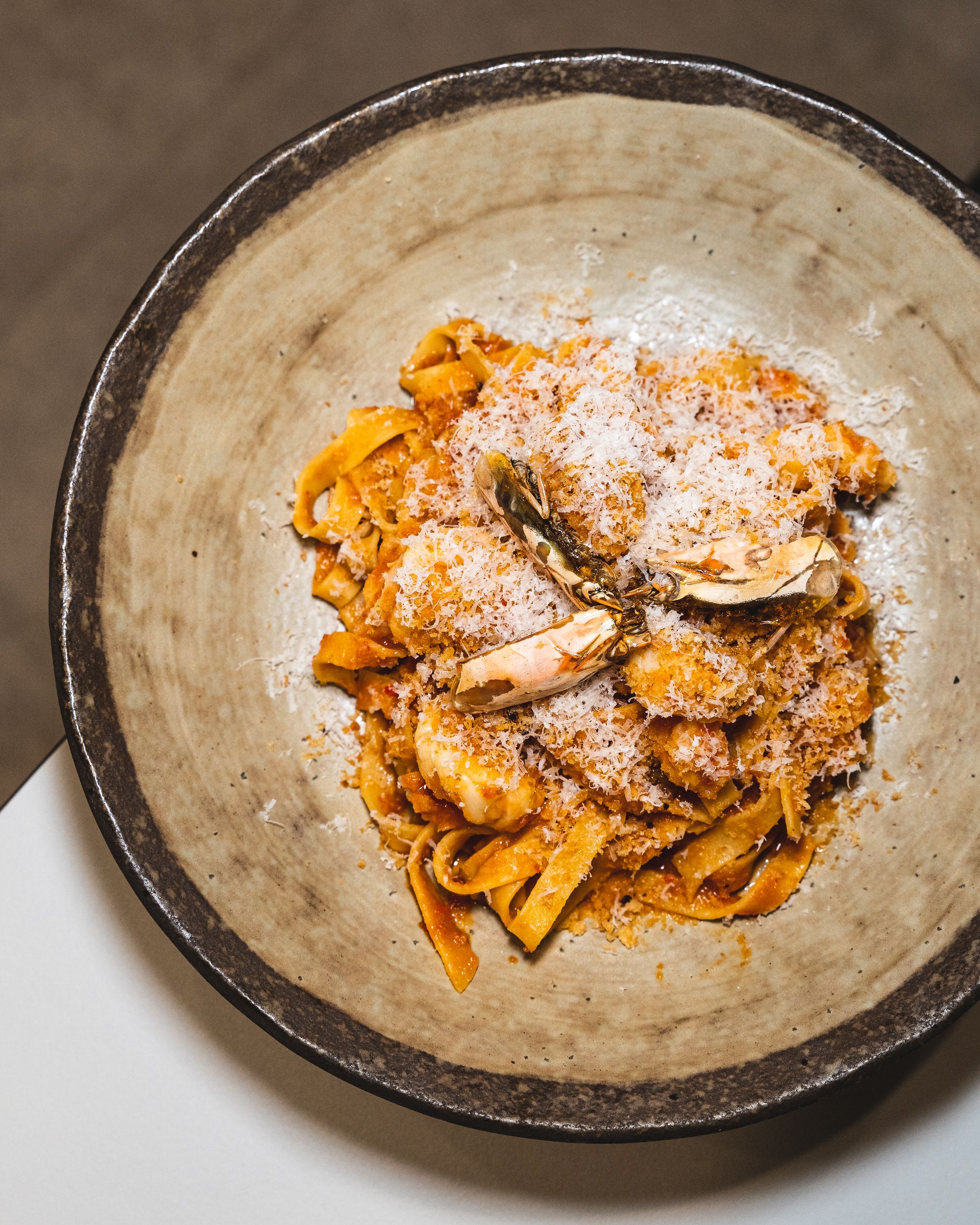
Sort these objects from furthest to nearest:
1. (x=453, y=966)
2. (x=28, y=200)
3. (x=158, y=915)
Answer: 1. (x=28, y=200)
2. (x=453, y=966)
3. (x=158, y=915)

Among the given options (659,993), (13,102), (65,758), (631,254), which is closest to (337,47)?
(13,102)

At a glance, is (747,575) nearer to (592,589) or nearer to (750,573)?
(750,573)

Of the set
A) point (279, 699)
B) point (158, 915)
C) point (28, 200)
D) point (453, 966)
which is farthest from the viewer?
point (28, 200)

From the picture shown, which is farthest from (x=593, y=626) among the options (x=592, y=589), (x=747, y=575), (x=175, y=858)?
(x=175, y=858)

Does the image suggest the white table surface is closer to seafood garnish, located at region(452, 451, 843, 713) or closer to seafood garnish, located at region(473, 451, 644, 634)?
seafood garnish, located at region(452, 451, 843, 713)

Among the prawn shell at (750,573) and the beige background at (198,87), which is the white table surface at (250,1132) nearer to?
the prawn shell at (750,573)

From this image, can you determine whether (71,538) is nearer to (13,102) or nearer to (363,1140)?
(363,1140)

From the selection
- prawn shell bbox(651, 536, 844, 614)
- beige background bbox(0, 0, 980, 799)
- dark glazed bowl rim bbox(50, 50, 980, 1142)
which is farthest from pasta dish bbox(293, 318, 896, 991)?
beige background bbox(0, 0, 980, 799)

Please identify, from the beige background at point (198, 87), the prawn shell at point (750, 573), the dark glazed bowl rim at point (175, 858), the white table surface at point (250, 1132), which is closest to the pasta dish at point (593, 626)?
the prawn shell at point (750, 573)
